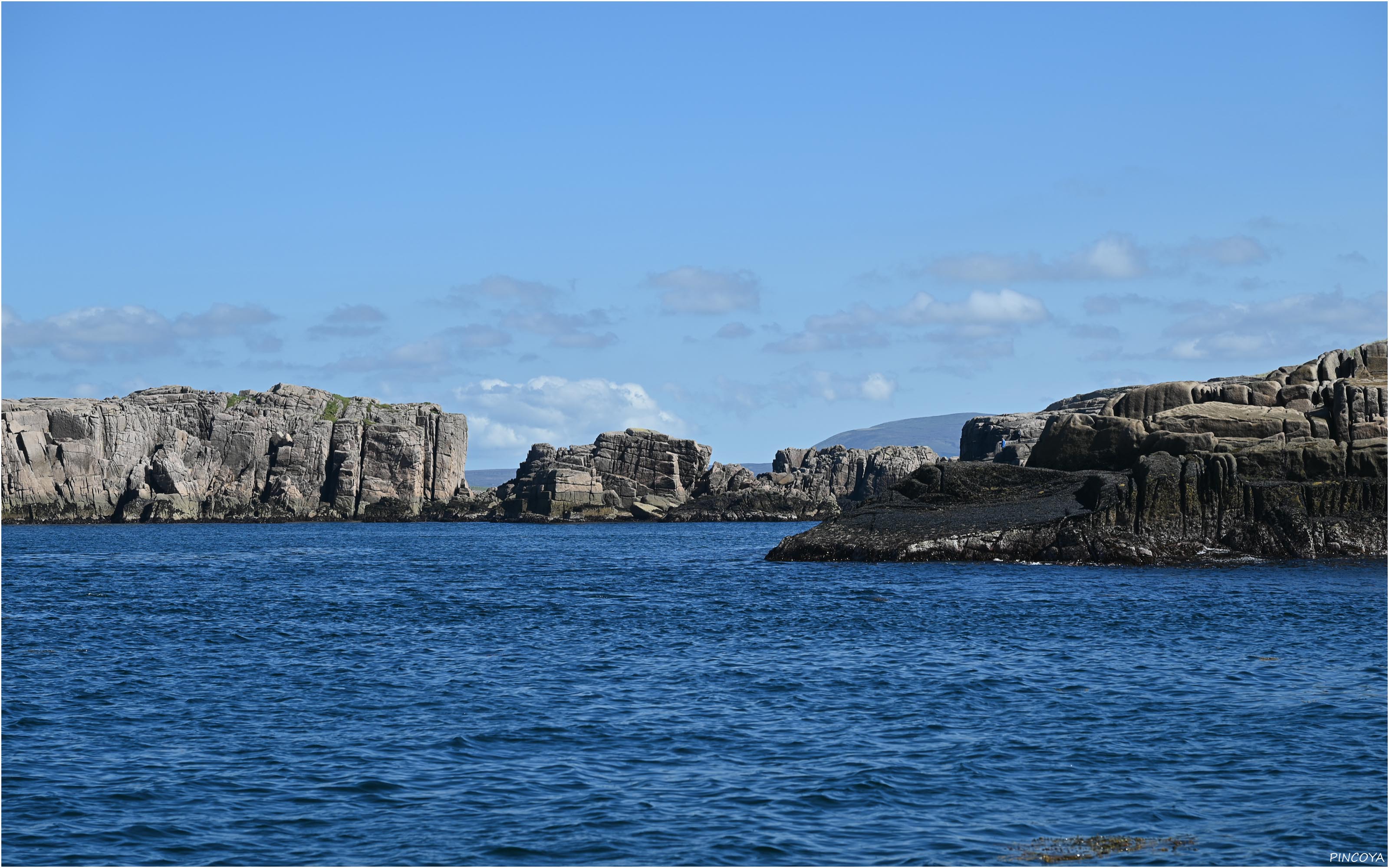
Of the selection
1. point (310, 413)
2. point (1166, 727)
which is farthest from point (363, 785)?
point (310, 413)

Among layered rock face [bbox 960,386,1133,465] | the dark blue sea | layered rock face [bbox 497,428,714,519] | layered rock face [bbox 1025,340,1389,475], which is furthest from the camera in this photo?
layered rock face [bbox 497,428,714,519]

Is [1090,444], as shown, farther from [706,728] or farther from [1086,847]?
[1086,847]

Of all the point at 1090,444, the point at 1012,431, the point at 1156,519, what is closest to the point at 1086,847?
the point at 1156,519

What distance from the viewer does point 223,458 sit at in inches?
6442

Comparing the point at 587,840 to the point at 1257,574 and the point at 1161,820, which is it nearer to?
the point at 1161,820

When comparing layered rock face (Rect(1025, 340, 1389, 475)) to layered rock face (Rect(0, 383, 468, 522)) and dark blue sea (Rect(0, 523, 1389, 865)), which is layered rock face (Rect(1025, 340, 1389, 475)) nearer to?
dark blue sea (Rect(0, 523, 1389, 865))

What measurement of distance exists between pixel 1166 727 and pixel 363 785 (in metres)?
13.6

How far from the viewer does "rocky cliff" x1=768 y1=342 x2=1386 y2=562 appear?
5609 cm

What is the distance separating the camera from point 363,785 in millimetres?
19016

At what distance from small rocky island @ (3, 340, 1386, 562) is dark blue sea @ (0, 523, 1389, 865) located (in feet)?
32.8

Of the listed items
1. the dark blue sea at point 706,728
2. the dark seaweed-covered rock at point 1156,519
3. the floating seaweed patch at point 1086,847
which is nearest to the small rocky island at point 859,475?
the dark seaweed-covered rock at point 1156,519

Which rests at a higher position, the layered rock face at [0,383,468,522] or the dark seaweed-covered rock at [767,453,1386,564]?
the layered rock face at [0,383,468,522]

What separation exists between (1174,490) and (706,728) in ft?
132

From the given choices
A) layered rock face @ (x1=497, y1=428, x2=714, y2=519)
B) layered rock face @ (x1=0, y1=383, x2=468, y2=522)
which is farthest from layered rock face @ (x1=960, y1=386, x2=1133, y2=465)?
layered rock face @ (x1=0, y1=383, x2=468, y2=522)
